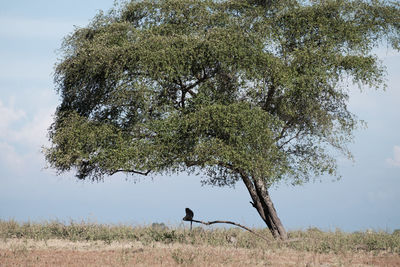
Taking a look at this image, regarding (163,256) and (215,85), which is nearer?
(163,256)

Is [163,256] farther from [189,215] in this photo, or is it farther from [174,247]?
[189,215]

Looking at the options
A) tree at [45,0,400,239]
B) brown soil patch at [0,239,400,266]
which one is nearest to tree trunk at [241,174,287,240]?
tree at [45,0,400,239]

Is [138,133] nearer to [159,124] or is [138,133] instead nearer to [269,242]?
[159,124]

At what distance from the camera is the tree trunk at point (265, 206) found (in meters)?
25.3

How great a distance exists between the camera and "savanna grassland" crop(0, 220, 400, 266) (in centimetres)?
1733

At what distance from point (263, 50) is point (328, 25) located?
4.00m

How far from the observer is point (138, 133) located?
75.7 ft

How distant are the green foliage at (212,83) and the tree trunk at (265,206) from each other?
1.11 meters

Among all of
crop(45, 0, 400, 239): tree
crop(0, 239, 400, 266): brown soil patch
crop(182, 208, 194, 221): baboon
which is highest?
crop(45, 0, 400, 239): tree

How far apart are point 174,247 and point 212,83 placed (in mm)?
8024

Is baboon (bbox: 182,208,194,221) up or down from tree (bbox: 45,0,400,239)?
down

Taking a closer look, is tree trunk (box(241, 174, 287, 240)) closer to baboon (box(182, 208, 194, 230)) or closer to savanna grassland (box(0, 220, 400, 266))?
savanna grassland (box(0, 220, 400, 266))

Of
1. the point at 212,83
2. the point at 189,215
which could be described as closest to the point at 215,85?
the point at 212,83

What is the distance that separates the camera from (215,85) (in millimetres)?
23828
